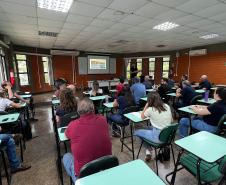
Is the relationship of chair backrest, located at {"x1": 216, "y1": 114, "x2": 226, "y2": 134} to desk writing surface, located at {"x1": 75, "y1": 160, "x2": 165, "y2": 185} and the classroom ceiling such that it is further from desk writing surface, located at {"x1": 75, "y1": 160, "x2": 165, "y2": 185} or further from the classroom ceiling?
the classroom ceiling

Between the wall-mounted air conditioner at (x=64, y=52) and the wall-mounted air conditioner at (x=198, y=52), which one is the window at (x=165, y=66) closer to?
the wall-mounted air conditioner at (x=198, y=52)

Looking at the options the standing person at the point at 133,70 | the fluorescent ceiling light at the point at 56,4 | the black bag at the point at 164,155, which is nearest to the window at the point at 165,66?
the standing person at the point at 133,70

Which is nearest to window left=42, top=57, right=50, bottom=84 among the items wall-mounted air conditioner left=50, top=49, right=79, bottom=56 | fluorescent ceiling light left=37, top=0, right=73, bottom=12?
wall-mounted air conditioner left=50, top=49, right=79, bottom=56

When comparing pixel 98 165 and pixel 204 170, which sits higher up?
pixel 98 165

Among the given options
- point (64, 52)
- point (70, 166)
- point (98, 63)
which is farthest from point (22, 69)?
point (70, 166)

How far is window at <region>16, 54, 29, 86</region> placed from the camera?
794cm

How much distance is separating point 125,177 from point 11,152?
1.94 metres

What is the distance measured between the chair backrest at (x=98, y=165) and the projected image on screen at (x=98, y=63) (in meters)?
9.99

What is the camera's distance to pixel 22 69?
26.5ft

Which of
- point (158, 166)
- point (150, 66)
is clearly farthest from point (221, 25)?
point (150, 66)

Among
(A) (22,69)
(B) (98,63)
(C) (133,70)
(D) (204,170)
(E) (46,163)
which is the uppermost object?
(B) (98,63)

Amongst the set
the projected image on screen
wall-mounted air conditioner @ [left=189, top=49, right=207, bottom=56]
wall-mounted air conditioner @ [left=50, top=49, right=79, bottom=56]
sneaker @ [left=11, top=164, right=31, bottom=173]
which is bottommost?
sneaker @ [left=11, top=164, right=31, bottom=173]

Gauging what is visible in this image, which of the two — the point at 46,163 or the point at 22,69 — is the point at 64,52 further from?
the point at 46,163

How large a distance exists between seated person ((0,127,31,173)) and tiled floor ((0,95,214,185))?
0.08 metres
